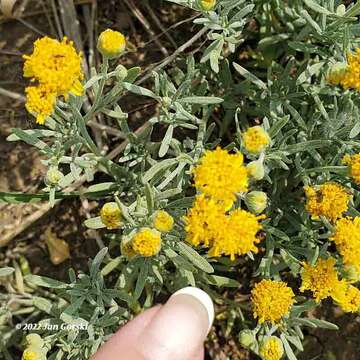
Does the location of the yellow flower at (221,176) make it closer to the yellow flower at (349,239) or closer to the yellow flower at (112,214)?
the yellow flower at (112,214)

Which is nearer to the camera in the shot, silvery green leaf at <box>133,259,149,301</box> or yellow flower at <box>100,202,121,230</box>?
yellow flower at <box>100,202,121,230</box>

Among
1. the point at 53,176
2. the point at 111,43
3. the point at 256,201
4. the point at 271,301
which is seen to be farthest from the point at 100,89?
the point at 271,301

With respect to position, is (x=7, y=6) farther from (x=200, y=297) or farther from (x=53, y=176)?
(x=200, y=297)

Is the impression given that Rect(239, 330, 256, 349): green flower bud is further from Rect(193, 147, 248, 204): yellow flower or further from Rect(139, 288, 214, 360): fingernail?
Rect(193, 147, 248, 204): yellow flower

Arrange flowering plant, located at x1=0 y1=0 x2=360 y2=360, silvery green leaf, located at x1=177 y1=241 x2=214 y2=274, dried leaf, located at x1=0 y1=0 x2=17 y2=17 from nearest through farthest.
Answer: flowering plant, located at x1=0 y1=0 x2=360 y2=360 → silvery green leaf, located at x1=177 y1=241 x2=214 y2=274 → dried leaf, located at x1=0 y1=0 x2=17 y2=17

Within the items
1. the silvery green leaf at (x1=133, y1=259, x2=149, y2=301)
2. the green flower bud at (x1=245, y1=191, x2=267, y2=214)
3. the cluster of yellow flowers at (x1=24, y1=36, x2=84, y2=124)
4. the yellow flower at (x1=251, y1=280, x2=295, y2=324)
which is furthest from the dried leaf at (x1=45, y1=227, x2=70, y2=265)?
the green flower bud at (x1=245, y1=191, x2=267, y2=214)

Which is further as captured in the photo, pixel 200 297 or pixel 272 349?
pixel 272 349

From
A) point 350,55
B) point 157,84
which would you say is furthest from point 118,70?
point 350,55
